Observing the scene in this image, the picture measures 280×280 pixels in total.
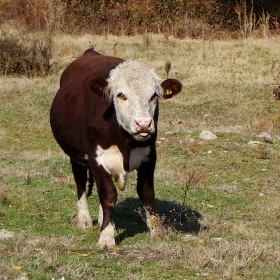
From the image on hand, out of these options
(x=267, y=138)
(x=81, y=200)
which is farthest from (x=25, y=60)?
(x=81, y=200)

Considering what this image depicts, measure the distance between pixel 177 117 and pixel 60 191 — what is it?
24.1 feet

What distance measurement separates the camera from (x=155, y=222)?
23.1ft

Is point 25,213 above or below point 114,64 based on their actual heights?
below

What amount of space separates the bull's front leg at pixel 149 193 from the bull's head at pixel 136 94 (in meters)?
0.64

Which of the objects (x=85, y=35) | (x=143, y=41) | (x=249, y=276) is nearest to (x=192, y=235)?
(x=249, y=276)

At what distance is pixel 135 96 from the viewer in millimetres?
6473

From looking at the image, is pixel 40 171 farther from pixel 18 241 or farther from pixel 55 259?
pixel 55 259

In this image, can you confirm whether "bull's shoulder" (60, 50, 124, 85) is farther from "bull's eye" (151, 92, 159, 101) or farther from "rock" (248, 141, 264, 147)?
"rock" (248, 141, 264, 147)

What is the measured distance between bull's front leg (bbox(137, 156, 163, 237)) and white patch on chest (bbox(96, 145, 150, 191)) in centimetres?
15

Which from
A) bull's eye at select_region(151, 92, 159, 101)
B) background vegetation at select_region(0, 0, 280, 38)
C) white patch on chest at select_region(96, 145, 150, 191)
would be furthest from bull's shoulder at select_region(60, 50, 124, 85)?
background vegetation at select_region(0, 0, 280, 38)

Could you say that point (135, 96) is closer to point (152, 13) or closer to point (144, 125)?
point (144, 125)

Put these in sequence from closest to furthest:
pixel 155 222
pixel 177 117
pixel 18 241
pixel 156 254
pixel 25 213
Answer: pixel 156 254 → pixel 18 241 → pixel 155 222 → pixel 25 213 → pixel 177 117

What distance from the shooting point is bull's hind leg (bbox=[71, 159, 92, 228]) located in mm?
7941

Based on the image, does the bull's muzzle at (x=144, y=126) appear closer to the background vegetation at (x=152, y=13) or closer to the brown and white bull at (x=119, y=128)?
the brown and white bull at (x=119, y=128)
